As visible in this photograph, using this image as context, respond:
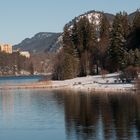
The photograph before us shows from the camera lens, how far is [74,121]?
42062mm

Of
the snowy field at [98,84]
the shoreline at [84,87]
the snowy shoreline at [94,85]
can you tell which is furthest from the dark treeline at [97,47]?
the shoreline at [84,87]

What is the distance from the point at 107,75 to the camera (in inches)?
3986

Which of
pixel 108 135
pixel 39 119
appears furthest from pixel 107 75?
pixel 108 135

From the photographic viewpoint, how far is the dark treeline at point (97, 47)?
106312 mm

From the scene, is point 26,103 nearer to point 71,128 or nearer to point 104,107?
point 104,107

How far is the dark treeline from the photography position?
106m

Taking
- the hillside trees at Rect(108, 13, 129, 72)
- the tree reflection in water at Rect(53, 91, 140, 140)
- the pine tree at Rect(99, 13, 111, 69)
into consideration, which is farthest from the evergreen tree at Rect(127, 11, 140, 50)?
the tree reflection in water at Rect(53, 91, 140, 140)

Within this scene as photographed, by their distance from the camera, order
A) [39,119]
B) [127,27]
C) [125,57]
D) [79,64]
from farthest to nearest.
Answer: [79,64], [127,27], [125,57], [39,119]

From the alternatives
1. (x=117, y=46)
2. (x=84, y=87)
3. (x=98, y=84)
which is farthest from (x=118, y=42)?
(x=84, y=87)

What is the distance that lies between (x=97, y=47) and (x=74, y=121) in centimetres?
7854

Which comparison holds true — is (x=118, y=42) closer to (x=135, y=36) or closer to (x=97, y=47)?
(x=135, y=36)

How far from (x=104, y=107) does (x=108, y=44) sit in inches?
2403

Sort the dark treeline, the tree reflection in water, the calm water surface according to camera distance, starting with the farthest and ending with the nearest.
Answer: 1. the dark treeline
2. the calm water surface
3. the tree reflection in water

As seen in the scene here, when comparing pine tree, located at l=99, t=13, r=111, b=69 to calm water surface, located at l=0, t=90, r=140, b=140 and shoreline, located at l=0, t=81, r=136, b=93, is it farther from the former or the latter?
calm water surface, located at l=0, t=90, r=140, b=140
